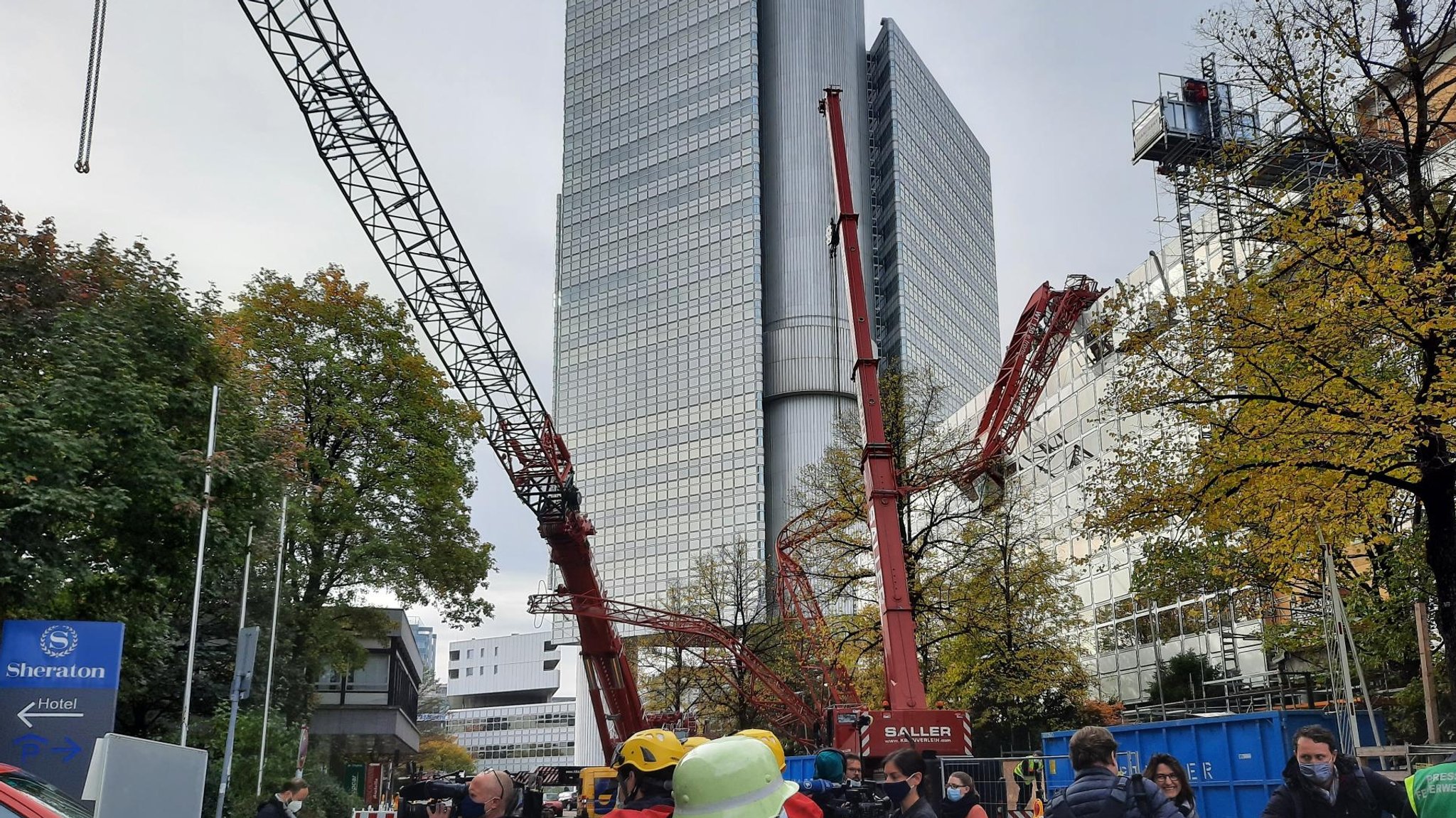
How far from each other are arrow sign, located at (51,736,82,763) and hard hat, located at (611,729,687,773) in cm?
1072

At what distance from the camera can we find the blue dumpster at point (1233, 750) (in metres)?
16.1

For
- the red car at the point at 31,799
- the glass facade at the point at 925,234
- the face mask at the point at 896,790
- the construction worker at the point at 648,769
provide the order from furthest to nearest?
the glass facade at the point at 925,234
the face mask at the point at 896,790
the construction worker at the point at 648,769
the red car at the point at 31,799

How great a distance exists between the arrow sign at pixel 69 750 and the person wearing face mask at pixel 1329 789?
11988mm

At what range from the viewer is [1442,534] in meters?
14.6

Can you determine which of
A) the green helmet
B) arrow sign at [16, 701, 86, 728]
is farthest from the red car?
arrow sign at [16, 701, 86, 728]

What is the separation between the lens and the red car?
164 inches

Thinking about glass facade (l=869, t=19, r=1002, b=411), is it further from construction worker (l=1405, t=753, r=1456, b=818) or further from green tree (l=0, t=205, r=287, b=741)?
construction worker (l=1405, t=753, r=1456, b=818)

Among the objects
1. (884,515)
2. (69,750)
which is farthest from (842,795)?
(884,515)

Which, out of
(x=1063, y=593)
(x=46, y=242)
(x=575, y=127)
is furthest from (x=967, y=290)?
(x=46, y=242)

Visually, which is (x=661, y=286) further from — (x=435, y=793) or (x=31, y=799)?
(x=31, y=799)

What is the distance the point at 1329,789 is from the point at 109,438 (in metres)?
15.0

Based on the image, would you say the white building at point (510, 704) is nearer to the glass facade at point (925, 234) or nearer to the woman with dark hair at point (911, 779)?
the glass facade at point (925, 234)

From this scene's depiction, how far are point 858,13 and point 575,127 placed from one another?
33.3 meters

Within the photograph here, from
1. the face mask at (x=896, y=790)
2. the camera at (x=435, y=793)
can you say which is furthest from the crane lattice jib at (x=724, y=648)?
the camera at (x=435, y=793)
